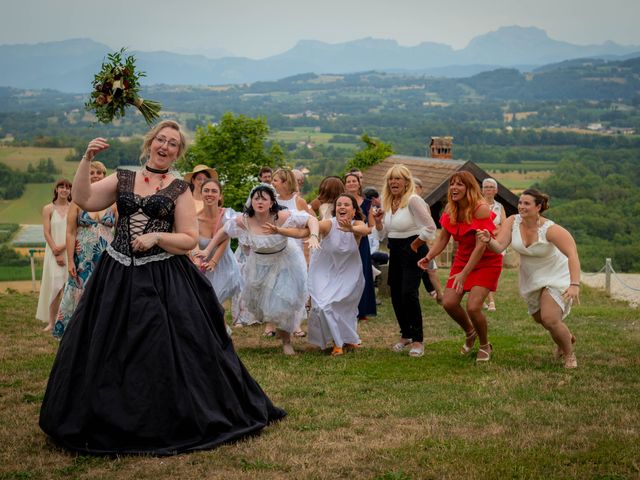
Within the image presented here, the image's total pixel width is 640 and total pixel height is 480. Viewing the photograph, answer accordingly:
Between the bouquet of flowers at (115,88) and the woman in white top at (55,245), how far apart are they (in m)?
5.48

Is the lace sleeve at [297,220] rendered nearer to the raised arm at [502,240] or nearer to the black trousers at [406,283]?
the black trousers at [406,283]

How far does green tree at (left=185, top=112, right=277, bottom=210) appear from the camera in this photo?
2851cm

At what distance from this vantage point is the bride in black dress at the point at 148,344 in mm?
6352

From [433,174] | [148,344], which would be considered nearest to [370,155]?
[433,174]

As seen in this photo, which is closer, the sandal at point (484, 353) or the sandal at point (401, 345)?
the sandal at point (484, 353)

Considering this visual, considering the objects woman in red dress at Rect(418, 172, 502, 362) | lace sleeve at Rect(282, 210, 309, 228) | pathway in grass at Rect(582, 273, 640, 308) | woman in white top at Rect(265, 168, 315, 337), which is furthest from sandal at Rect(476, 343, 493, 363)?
pathway in grass at Rect(582, 273, 640, 308)

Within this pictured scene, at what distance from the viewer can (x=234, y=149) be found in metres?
29.1

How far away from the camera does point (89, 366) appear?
21.0 ft

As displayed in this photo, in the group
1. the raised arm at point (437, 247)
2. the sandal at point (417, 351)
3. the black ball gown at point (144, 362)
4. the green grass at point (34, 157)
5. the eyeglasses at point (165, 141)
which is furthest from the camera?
the green grass at point (34, 157)

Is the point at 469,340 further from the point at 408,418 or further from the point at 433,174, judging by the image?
the point at 433,174

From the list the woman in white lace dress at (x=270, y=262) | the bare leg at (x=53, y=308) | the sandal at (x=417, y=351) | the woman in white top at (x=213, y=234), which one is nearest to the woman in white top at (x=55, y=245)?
the bare leg at (x=53, y=308)

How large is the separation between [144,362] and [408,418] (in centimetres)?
237

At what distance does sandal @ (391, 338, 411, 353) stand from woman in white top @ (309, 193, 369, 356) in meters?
0.49

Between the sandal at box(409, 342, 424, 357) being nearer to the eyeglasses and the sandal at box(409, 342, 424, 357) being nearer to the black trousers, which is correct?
the black trousers
